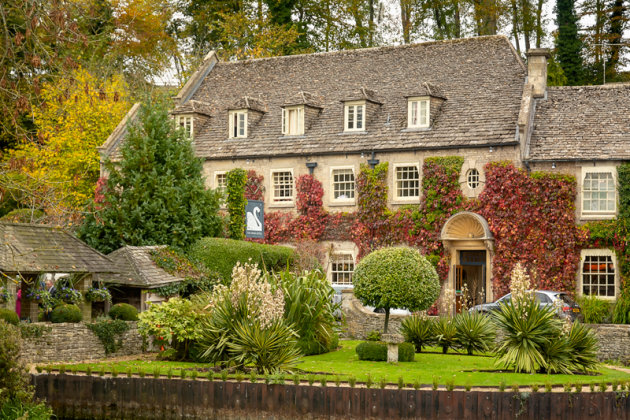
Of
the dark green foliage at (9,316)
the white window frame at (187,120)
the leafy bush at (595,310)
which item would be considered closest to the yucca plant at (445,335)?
the leafy bush at (595,310)

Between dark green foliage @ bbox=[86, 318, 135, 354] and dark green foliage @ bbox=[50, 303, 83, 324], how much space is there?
1.32 feet

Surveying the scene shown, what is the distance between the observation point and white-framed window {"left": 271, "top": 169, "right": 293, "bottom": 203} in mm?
39844

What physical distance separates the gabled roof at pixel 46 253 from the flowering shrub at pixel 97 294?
0.58 m

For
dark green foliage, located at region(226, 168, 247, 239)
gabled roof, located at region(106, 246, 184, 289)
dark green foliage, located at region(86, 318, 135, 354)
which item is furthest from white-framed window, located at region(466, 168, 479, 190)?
dark green foliage, located at region(86, 318, 135, 354)

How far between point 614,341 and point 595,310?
4.49m

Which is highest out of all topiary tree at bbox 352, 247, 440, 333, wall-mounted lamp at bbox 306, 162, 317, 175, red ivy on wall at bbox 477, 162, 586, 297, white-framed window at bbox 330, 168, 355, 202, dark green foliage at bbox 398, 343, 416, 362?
wall-mounted lamp at bbox 306, 162, 317, 175

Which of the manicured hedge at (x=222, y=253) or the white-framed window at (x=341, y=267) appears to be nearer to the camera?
the manicured hedge at (x=222, y=253)

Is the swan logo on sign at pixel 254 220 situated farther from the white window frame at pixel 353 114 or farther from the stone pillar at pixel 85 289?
the stone pillar at pixel 85 289

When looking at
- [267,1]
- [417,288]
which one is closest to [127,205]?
[417,288]

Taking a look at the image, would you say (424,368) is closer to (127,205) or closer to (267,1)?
(127,205)

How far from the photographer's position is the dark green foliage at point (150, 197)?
32375 mm

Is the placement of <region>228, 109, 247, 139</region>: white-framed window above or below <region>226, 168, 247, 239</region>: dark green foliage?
above

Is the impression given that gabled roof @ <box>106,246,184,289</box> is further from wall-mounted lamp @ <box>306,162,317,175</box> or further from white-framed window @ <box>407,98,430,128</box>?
white-framed window @ <box>407,98,430,128</box>

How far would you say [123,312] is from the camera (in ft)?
89.6
